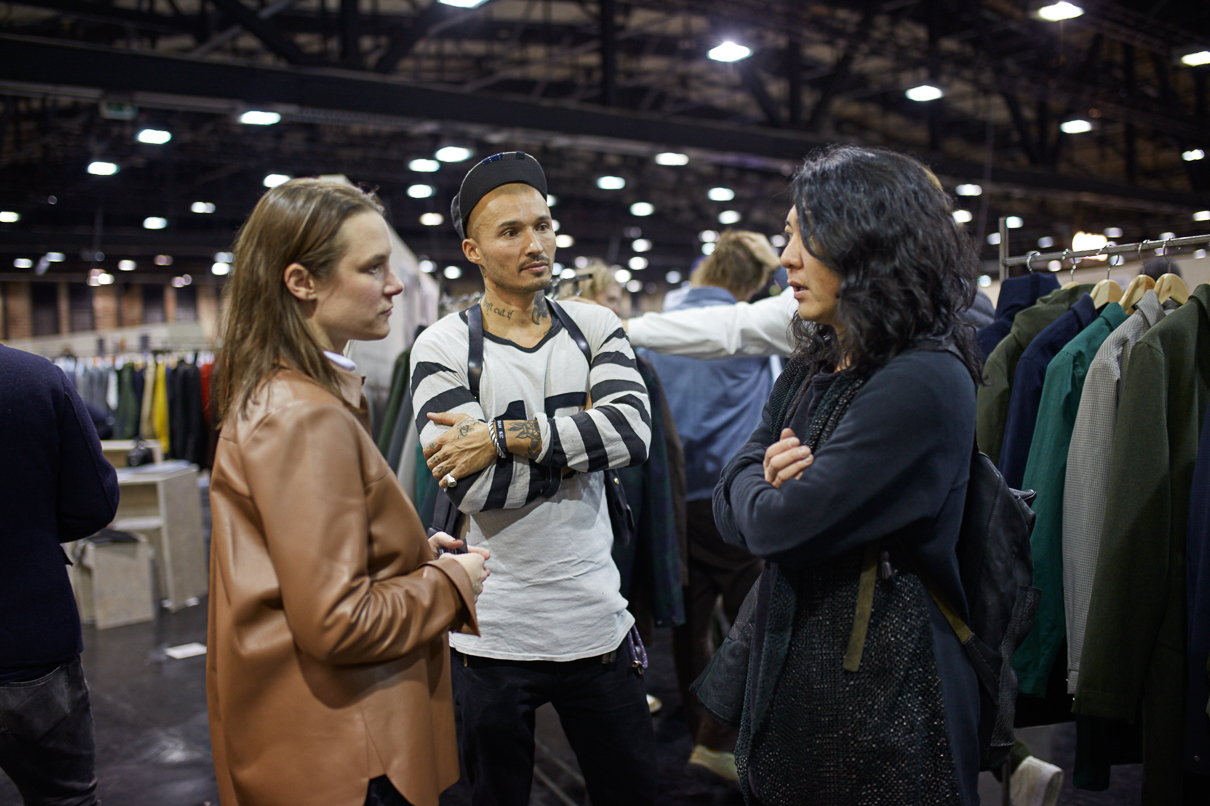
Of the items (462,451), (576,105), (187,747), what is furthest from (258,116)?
(462,451)

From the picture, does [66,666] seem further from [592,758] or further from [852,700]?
[852,700]

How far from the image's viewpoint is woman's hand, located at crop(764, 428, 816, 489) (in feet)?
4.13

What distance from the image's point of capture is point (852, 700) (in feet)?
→ 4.08

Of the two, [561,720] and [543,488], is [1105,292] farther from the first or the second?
[561,720]

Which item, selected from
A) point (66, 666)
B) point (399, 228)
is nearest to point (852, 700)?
point (66, 666)

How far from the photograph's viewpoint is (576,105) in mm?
7891

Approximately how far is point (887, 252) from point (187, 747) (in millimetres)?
3587

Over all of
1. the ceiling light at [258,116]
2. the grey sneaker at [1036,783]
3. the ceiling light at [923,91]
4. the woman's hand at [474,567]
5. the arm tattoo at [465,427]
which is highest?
the ceiling light at [923,91]

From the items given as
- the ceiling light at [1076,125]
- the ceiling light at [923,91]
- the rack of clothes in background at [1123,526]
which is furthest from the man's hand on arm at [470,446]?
the ceiling light at [1076,125]

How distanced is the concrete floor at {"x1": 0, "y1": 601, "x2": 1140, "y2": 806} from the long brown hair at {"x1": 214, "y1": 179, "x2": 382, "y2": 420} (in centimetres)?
221

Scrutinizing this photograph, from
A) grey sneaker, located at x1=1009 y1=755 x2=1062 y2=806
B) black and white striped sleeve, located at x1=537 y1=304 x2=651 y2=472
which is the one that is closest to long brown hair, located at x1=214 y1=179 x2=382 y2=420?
black and white striped sleeve, located at x1=537 y1=304 x2=651 y2=472

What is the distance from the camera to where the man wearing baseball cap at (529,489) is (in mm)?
1730

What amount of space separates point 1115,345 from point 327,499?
6.26ft

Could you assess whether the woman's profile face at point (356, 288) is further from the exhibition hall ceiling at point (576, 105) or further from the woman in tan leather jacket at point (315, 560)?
the exhibition hall ceiling at point (576, 105)
